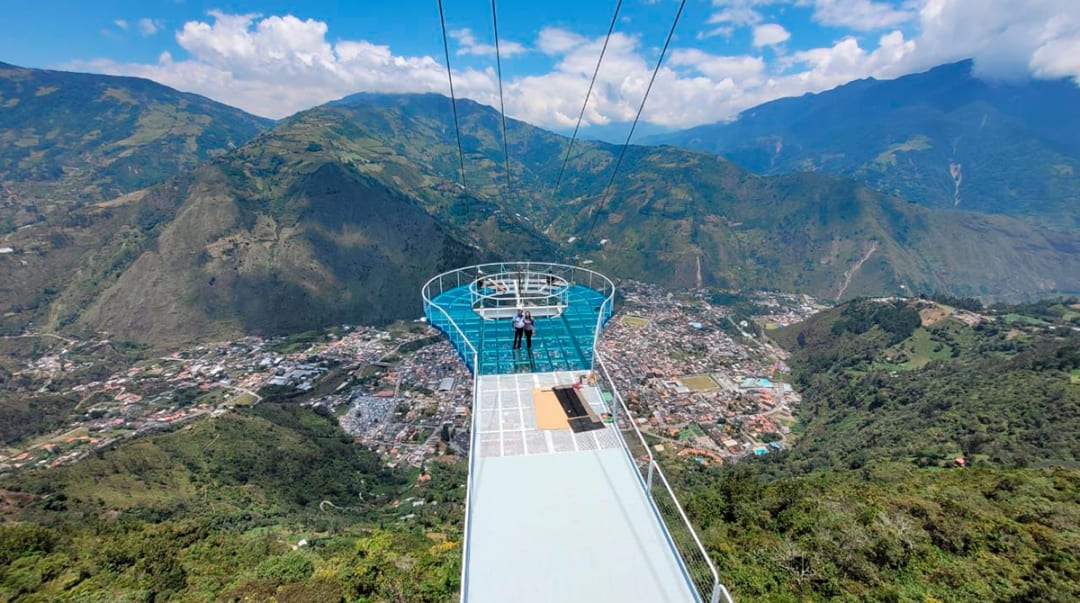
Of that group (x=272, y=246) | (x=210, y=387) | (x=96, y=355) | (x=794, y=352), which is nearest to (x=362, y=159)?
(x=272, y=246)

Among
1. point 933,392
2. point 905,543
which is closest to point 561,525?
point 905,543

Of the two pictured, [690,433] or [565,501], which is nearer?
[565,501]

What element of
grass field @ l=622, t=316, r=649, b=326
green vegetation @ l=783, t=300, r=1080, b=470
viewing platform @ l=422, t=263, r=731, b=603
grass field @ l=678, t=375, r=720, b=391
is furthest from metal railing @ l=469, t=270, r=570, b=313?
grass field @ l=622, t=316, r=649, b=326

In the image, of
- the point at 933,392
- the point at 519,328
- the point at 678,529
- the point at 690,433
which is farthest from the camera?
the point at 690,433

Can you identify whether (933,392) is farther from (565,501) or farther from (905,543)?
(565,501)

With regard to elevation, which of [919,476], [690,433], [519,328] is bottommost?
[690,433]

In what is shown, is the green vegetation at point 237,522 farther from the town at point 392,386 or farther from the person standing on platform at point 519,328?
the person standing on platform at point 519,328

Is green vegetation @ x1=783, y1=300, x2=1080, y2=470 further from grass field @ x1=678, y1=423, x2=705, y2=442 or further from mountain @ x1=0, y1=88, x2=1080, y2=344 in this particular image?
mountain @ x1=0, y1=88, x2=1080, y2=344

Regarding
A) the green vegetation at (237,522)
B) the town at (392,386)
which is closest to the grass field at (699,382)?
the town at (392,386)
